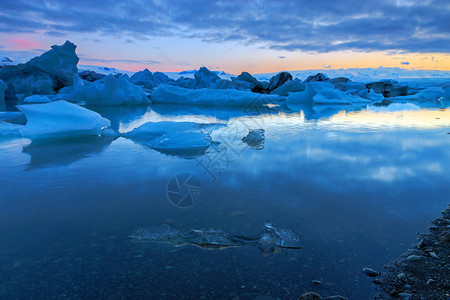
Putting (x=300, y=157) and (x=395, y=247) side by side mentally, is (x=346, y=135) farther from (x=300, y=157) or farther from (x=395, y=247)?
(x=395, y=247)

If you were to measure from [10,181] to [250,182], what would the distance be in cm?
237

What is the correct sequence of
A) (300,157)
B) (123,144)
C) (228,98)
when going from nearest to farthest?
(300,157) < (123,144) < (228,98)

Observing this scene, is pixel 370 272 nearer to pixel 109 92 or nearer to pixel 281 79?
pixel 109 92

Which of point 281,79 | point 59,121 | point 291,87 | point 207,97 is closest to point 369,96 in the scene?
point 291,87

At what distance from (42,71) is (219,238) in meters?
20.6

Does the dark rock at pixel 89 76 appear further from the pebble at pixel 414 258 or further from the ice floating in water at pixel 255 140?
the pebble at pixel 414 258

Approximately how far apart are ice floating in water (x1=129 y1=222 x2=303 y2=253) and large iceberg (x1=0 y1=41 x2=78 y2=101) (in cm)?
1927

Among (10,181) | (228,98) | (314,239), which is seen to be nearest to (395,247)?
(314,239)

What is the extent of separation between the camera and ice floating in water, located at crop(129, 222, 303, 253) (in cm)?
162

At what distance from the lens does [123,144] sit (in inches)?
177

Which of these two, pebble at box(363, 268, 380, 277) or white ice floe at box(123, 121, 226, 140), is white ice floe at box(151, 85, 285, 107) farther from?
pebble at box(363, 268, 380, 277)

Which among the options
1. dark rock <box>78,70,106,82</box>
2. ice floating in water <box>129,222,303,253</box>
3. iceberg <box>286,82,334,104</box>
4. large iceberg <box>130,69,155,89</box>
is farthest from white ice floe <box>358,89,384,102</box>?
dark rock <box>78,70,106,82</box>

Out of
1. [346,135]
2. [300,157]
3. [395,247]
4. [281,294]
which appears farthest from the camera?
[346,135]
